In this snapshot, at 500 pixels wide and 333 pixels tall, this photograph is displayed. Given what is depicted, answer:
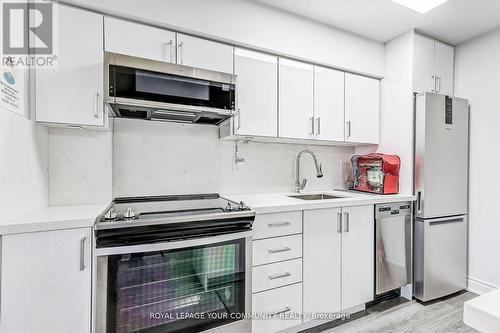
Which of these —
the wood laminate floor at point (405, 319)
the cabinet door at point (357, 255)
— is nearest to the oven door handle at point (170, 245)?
the cabinet door at point (357, 255)

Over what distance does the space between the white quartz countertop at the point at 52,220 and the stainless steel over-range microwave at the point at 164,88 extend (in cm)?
64

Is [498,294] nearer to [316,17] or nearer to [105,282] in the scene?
[105,282]

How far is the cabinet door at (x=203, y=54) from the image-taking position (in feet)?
5.74

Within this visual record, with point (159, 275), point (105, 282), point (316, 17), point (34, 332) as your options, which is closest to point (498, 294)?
point (159, 275)

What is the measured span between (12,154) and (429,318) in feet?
9.98

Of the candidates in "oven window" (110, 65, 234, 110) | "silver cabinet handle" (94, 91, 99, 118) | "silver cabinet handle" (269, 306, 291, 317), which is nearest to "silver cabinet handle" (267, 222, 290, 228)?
"silver cabinet handle" (269, 306, 291, 317)

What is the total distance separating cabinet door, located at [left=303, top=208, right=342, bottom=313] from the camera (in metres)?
1.83

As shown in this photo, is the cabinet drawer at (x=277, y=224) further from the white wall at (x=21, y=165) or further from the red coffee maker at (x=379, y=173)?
the white wall at (x=21, y=165)

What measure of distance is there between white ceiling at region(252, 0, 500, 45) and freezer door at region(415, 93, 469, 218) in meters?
0.66

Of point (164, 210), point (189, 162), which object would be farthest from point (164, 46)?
point (164, 210)

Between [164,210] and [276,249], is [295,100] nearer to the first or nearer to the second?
[276,249]

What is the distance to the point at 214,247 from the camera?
1.50 metres

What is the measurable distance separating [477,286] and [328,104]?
7.52 ft

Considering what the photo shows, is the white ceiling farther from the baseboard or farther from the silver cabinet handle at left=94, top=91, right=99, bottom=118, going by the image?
the baseboard
